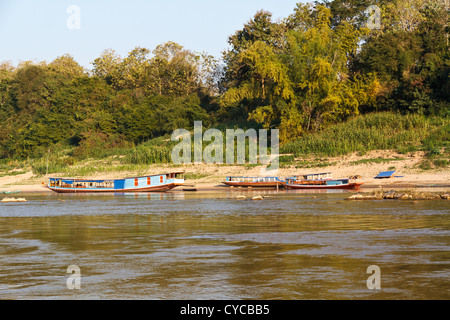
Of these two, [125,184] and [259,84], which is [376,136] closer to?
[259,84]

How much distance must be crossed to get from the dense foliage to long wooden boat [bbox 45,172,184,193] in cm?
1320

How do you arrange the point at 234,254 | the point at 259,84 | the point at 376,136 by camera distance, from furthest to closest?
the point at 259,84 → the point at 376,136 → the point at 234,254

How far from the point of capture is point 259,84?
61281 mm

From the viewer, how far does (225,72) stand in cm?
8562

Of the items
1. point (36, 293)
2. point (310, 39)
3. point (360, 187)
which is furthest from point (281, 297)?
point (310, 39)

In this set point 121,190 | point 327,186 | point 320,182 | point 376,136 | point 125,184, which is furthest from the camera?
point 125,184

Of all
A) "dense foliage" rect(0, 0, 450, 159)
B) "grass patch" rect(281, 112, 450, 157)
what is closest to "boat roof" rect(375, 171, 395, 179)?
"grass patch" rect(281, 112, 450, 157)

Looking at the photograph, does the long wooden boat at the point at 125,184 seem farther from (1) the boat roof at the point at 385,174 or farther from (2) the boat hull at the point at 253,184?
(1) the boat roof at the point at 385,174

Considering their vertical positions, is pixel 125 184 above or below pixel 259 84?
below

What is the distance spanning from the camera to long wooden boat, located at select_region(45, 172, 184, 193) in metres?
49.9

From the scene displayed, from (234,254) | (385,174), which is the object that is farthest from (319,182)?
(234,254)

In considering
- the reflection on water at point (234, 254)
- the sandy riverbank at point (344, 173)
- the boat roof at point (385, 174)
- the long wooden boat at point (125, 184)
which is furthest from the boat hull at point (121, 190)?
the reflection on water at point (234, 254)

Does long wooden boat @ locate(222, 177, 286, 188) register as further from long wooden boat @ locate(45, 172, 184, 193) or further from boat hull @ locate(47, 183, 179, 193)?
boat hull @ locate(47, 183, 179, 193)

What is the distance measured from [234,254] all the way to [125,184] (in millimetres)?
36592
